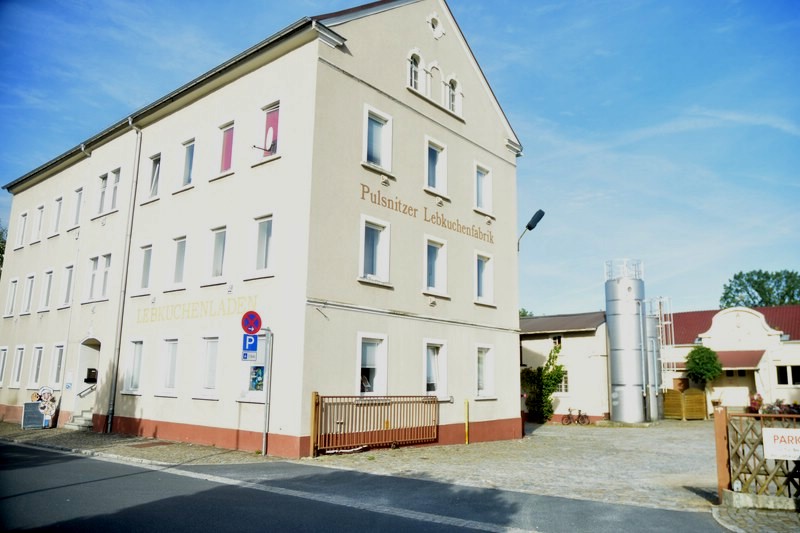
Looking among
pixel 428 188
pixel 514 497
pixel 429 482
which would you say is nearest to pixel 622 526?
pixel 514 497

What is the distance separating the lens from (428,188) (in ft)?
66.2

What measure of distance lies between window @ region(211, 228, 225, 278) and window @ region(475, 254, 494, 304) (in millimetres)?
8765

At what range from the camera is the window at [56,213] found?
2855 centimetres

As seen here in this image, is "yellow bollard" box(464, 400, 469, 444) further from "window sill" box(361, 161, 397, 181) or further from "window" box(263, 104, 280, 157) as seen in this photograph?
"window" box(263, 104, 280, 157)

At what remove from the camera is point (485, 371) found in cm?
2227

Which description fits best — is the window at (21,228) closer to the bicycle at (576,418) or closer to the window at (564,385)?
the window at (564,385)

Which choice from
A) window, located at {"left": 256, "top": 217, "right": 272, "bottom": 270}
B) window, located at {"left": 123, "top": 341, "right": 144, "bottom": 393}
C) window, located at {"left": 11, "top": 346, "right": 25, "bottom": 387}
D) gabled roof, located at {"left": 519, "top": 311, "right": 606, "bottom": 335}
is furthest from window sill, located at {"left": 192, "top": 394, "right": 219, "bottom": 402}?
gabled roof, located at {"left": 519, "top": 311, "right": 606, "bottom": 335}

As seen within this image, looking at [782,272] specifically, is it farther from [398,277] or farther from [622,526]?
[622,526]

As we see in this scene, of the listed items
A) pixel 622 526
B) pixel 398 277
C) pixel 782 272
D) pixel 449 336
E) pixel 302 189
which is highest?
pixel 782 272

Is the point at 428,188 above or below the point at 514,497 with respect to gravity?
above

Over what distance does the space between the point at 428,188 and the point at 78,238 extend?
15.4 metres

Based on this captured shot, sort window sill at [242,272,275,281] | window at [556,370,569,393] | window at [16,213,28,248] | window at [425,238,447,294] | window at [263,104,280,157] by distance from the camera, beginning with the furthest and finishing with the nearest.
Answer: window at [556,370,569,393] → window at [16,213,28,248] → window at [425,238,447,294] → window at [263,104,280,157] → window sill at [242,272,275,281]

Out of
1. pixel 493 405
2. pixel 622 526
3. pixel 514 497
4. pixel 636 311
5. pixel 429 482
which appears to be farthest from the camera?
pixel 636 311

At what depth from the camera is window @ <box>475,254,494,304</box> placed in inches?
890
